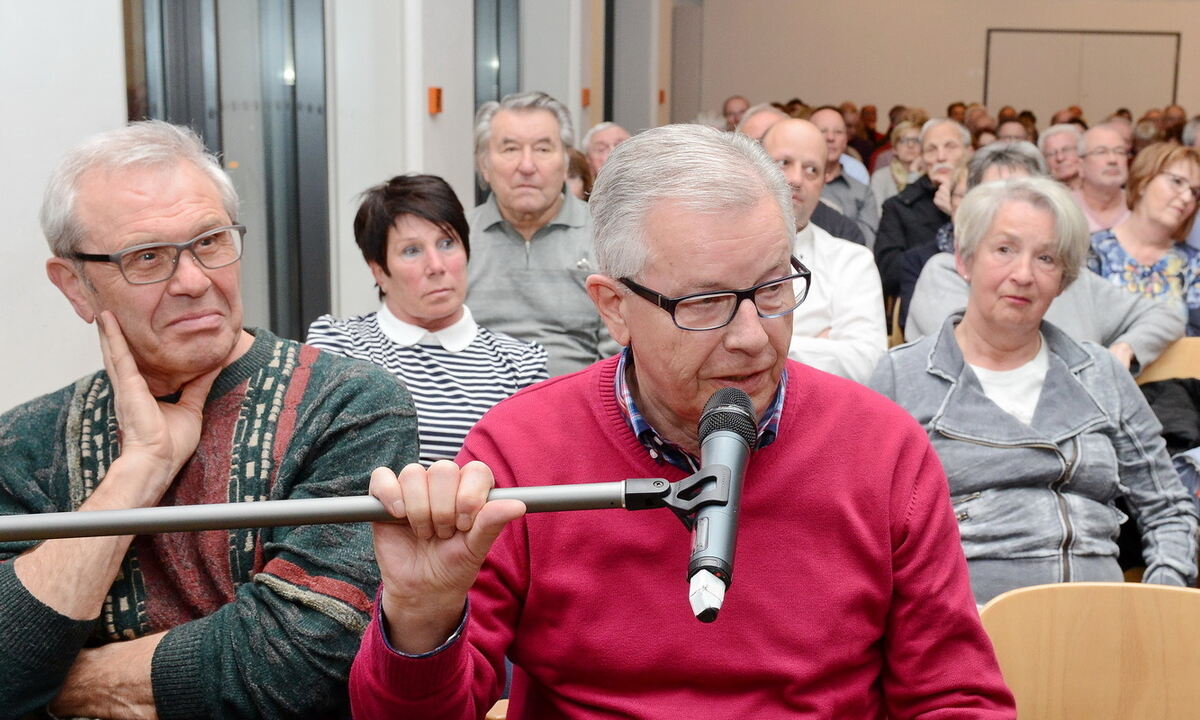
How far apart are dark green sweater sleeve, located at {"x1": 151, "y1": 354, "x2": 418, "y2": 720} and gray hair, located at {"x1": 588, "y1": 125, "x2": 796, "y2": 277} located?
51 centimetres

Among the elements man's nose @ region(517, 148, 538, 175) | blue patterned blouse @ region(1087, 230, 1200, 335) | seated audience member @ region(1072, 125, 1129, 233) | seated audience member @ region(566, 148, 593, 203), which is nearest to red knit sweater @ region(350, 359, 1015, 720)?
man's nose @ region(517, 148, 538, 175)

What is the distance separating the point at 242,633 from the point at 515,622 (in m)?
0.39

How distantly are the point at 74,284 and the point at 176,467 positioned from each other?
1.11 ft

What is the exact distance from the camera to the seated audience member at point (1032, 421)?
7.88 feet

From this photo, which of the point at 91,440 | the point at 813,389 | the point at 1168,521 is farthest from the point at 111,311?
the point at 1168,521

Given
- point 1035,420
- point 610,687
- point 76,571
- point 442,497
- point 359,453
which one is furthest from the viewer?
point 1035,420

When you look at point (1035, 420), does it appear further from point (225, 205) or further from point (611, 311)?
point (225, 205)

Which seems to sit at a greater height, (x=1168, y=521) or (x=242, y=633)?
(x=242, y=633)

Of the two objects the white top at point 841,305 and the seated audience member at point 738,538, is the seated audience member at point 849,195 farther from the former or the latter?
the seated audience member at point 738,538

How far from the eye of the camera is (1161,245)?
436 cm

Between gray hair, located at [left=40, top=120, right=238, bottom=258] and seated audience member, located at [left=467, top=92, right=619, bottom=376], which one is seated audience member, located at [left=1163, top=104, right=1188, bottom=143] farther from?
gray hair, located at [left=40, top=120, right=238, bottom=258]

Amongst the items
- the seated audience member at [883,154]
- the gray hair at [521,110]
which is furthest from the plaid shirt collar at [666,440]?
the seated audience member at [883,154]

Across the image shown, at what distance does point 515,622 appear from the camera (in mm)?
1460

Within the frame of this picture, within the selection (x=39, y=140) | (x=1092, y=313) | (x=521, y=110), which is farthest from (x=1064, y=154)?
(x=39, y=140)
